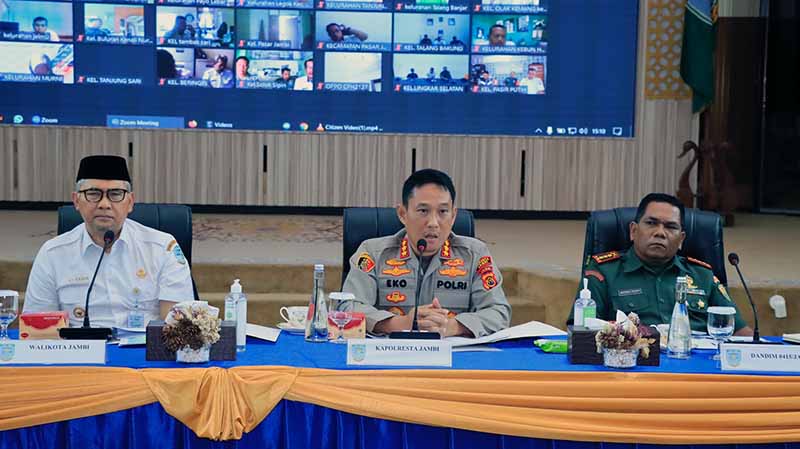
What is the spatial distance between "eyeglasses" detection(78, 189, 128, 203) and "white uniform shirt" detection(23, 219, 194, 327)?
0.40ft

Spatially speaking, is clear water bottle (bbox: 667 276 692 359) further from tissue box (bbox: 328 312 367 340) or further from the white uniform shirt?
the white uniform shirt

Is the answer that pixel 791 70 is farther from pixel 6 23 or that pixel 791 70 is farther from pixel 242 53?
pixel 6 23

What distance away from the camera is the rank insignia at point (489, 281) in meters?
3.32

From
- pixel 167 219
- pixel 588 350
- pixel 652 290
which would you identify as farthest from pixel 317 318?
pixel 652 290

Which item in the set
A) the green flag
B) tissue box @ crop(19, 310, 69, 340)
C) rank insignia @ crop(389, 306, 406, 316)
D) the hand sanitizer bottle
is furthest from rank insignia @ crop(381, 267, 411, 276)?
the green flag

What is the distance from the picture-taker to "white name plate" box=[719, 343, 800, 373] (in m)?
2.54

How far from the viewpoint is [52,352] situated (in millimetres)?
2445

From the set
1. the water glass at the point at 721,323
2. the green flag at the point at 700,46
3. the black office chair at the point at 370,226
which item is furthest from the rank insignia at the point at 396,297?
the green flag at the point at 700,46

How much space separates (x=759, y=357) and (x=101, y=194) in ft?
6.11

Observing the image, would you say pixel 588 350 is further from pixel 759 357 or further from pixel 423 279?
pixel 423 279

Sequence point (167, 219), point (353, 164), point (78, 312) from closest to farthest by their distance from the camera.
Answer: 1. point (78, 312)
2. point (167, 219)
3. point (353, 164)

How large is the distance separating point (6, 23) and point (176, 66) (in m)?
1.21

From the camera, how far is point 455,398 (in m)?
2.39

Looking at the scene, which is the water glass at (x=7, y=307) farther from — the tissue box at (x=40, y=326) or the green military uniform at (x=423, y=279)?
the green military uniform at (x=423, y=279)
